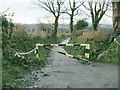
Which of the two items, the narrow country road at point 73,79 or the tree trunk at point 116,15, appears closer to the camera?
the narrow country road at point 73,79

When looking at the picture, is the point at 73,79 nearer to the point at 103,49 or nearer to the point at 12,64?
the point at 12,64

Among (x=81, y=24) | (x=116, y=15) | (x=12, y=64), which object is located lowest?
(x=12, y=64)

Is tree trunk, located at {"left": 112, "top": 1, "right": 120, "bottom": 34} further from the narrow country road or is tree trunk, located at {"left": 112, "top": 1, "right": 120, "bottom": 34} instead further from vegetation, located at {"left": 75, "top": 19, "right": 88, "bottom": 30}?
vegetation, located at {"left": 75, "top": 19, "right": 88, "bottom": 30}

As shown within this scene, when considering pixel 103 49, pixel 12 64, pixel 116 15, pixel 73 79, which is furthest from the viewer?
pixel 116 15

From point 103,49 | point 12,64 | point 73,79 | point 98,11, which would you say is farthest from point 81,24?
point 73,79

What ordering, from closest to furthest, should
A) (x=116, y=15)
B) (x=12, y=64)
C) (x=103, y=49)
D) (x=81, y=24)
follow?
(x=12, y=64) < (x=103, y=49) < (x=116, y=15) < (x=81, y=24)

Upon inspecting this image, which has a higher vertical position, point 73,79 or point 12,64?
point 12,64

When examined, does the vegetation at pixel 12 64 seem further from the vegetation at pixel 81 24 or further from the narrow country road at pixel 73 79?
the vegetation at pixel 81 24

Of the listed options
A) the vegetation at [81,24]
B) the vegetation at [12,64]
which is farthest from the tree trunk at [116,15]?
the vegetation at [81,24]

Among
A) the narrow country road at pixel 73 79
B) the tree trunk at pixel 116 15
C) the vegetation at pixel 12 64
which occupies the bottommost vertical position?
the narrow country road at pixel 73 79

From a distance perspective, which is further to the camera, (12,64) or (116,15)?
(116,15)

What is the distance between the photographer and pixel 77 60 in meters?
19.0

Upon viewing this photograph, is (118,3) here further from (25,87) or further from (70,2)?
(70,2)

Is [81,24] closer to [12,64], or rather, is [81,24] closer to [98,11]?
[98,11]
